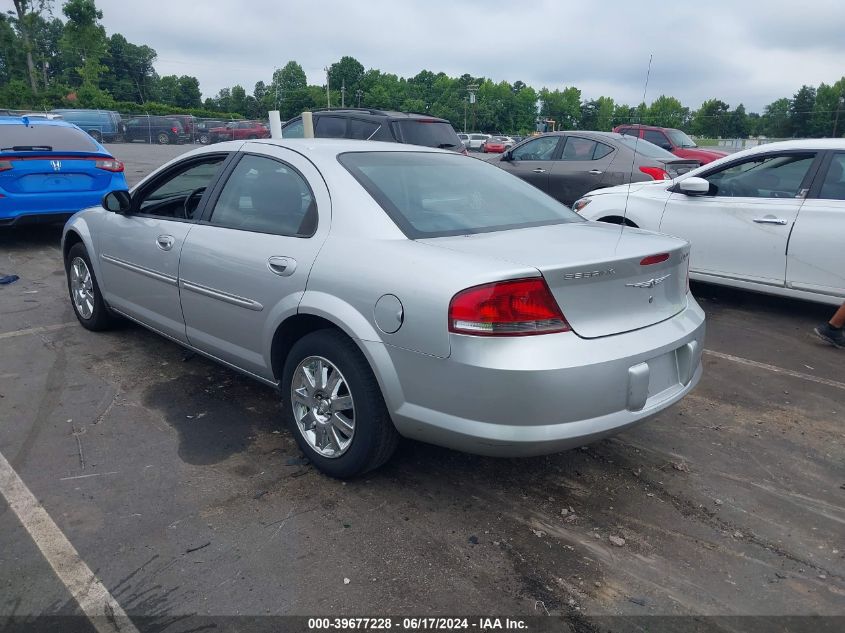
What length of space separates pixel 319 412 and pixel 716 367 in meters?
3.06

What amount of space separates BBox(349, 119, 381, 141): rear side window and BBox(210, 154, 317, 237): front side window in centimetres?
630

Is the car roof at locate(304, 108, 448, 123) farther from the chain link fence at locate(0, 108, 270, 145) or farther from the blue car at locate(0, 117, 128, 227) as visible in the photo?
the chain link fence at locate(0, 108, 270, 145)

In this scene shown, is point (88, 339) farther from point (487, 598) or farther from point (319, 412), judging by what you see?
point (487, 598)

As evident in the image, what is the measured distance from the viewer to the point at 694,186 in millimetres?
6238

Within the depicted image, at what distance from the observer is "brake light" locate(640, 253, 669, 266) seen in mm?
3004

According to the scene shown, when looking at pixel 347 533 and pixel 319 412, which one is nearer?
pixel 347 533

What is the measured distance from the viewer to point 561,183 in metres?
10.4

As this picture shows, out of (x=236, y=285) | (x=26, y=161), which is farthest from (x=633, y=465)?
(x=26, y=161)

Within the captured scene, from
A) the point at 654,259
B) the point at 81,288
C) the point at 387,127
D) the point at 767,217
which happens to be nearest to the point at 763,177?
the point at 767,217

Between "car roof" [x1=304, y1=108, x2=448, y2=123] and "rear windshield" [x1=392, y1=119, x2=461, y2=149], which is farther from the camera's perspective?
"car roof" [x1=304, y1=108, x2=448, y2=123]

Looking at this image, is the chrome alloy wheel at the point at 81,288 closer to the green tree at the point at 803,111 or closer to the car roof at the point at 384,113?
the car roof at the point at 384,113

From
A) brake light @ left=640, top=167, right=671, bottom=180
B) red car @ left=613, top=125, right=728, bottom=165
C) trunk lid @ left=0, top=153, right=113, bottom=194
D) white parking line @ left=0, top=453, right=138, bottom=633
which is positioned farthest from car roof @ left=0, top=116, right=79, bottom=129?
red car @ left=613, top=125, right=728, bottom=165

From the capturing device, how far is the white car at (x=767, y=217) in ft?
18.4

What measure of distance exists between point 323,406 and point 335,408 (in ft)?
0.29
